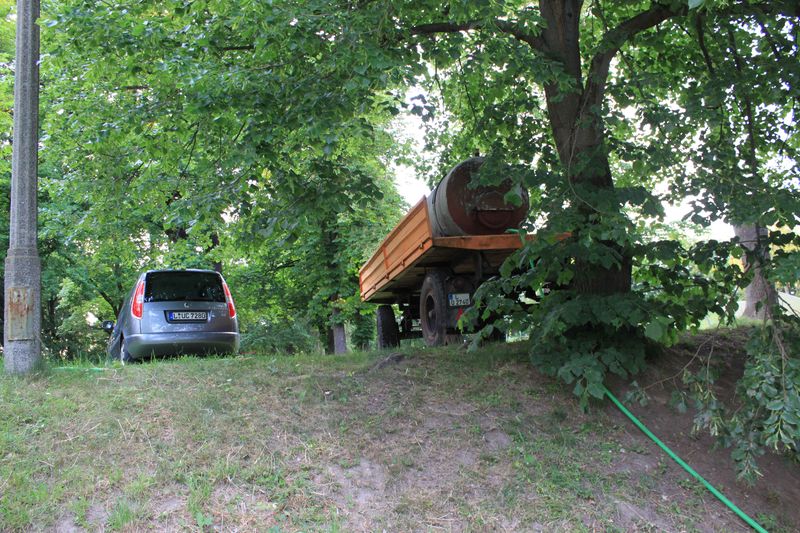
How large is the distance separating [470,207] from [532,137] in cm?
148

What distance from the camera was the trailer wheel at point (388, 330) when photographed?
12.3 meters

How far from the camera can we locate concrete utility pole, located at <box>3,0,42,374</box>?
5855mm

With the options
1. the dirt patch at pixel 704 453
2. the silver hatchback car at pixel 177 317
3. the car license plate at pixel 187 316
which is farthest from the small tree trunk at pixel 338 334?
the dirt patch at pixel 704 453

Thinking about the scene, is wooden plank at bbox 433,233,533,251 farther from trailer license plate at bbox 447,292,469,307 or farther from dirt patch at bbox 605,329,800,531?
dirt patch at bbox 605,329,800,531

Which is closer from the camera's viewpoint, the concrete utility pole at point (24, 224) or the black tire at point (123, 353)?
the concrete utility pole at point (24, 224)

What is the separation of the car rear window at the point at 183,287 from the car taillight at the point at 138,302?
6 centimetres

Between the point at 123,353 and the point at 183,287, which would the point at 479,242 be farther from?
the point at 123,353

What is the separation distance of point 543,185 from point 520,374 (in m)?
2.03

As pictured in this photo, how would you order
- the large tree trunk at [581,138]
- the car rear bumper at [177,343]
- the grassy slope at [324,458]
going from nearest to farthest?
the grassy slope at [324,458] < the large tree trunk at [581,138] < the car rear bumper at [177,343]

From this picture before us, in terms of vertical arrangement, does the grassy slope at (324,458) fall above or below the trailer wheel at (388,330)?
below

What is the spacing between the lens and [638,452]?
526 cm

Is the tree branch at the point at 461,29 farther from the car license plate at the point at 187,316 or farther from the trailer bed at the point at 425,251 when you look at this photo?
the car license plate at the point at 187,316

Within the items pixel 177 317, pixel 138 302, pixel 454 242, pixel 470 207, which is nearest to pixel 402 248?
pixel 470 207

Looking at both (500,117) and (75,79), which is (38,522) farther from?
(75,79)
